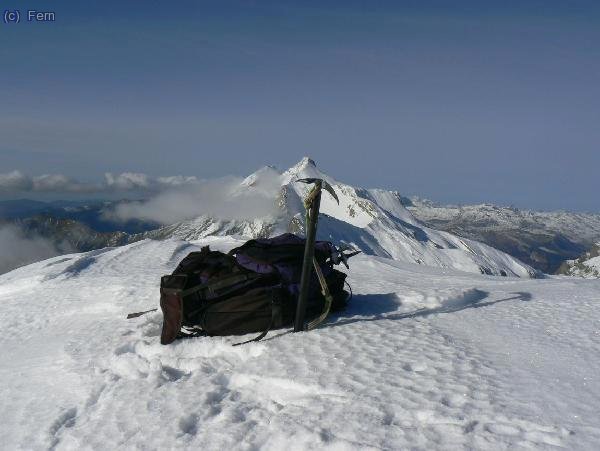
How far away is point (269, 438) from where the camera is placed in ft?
15.1

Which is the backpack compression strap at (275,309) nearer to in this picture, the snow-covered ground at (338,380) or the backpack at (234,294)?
the backpack at (234,294)

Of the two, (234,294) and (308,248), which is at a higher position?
(308,248)

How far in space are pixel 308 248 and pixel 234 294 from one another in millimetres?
1449

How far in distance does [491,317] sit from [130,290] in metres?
7.64

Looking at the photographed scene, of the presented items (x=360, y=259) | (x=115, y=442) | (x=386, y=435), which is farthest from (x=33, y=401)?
(x=360, y=259)

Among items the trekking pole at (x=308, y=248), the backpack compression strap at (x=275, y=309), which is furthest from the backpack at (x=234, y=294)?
the trekking pole at (x=308, y=248)

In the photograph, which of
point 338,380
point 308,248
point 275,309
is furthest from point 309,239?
point 338,380

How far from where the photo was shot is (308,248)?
7184 millimetres

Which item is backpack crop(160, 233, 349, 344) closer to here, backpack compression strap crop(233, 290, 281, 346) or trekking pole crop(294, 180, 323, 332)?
backpack compression strap crop(233, 290, 281, 346)

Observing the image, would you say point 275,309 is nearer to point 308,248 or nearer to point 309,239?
point 308,248

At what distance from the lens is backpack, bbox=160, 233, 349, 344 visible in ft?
24.7

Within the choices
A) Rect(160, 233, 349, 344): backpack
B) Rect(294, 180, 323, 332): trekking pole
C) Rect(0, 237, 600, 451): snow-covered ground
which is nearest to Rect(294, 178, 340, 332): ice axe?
Rect(294, 180, 323, 332): trekking pole

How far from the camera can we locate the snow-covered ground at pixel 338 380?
4539 mm

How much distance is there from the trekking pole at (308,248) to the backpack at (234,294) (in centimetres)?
25
